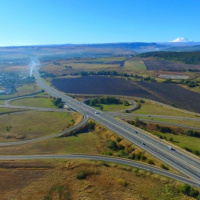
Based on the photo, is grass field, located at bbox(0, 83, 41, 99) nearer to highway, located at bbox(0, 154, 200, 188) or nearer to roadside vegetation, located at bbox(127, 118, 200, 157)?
roadside vegetation, located at bbox(127, 118, 200, 157)

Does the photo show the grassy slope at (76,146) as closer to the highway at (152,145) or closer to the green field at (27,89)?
the highway at (152,145)

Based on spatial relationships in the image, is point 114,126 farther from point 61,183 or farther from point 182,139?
point 61,183

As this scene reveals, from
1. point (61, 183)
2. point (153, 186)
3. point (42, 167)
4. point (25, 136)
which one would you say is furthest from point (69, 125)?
point (153, 186)

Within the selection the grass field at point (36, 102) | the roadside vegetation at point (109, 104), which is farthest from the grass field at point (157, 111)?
the grass field at point (36, 102)

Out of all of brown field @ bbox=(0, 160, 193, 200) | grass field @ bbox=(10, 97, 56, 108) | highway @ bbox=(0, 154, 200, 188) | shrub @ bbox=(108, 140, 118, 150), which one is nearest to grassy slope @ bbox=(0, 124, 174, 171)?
shrub @ bbox=(108, 140, 118, 150)

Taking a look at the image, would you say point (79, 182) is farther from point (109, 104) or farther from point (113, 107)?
point (109, 104)

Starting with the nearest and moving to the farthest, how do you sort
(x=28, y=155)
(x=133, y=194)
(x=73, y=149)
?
(x=133, y=194) → (x=28, y=155) → (x=73, y=149)

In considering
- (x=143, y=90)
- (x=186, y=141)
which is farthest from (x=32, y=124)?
(x=143, y=90)
